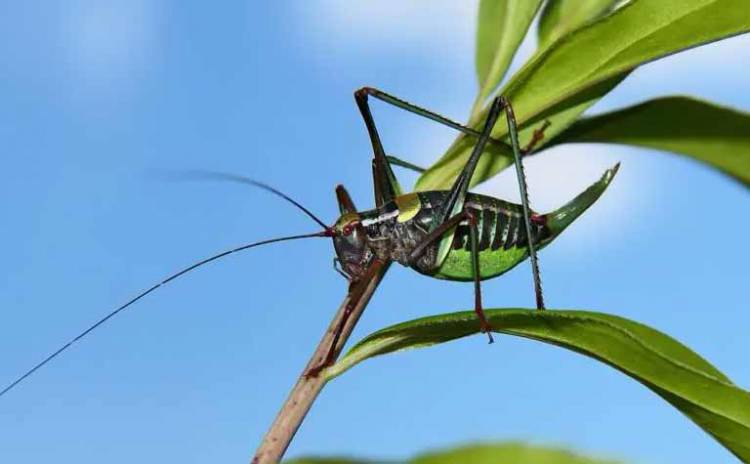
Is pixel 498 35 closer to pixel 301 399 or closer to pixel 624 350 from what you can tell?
pixel 624 350

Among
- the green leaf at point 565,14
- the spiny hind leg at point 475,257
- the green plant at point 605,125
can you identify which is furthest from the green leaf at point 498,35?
the spiny hind leg at point 475,257

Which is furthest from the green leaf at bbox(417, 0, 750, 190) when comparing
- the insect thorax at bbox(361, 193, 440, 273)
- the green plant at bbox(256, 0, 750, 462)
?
the insect thorax at bbox(361, 193, 440, 273)

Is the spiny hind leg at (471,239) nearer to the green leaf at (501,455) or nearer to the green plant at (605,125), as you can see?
the green plant at (605,125)

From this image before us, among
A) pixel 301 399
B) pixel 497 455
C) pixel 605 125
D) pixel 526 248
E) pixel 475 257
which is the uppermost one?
pixel 605 125

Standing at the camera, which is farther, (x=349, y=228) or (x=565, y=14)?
(x=349, y=228)

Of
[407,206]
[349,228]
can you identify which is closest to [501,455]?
[407,206]

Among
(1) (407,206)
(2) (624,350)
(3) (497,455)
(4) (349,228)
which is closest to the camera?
(3) (497,455)

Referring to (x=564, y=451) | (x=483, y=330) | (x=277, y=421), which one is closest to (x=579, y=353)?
(x=483, y=330)
